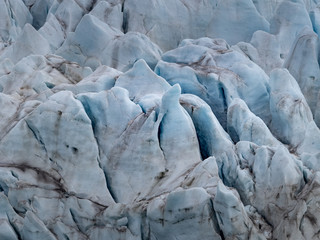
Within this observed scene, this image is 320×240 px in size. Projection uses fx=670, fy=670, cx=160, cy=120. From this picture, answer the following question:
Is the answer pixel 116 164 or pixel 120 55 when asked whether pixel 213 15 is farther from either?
pixel 116 164

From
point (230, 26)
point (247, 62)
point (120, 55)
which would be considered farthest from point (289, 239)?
point (230, 26)

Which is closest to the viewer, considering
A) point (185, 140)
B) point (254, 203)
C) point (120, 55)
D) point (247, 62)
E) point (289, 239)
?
point (289, 239)

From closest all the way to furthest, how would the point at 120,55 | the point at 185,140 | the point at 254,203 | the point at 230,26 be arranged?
1. the point at 254,203
2. the point at 185,140
3. the point at 120,55
4. the point at 230,26

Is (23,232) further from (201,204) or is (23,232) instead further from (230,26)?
(230,26)

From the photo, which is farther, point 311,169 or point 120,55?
point 120,55

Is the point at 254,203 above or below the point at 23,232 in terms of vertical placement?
above

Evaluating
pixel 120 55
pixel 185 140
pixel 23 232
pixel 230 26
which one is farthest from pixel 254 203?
pixel 230 26
